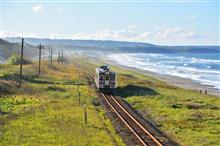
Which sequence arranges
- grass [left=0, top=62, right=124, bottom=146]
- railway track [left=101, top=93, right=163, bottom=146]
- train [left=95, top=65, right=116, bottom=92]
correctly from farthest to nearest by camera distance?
train [left=95, top=65, right=116, bottom=92] < railway track [left=101, top=93, right=163, bottom=146] < grass [left=0, top=62, right=124, bottom=146]

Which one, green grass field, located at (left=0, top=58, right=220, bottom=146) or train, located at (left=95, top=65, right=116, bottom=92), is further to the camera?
train, located at (left=95, top=65, right=116, bottom=92)

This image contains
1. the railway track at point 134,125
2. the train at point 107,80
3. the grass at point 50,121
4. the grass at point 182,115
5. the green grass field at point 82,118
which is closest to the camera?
the grass at point 50,121

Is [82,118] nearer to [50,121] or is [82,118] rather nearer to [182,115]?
[50,121]

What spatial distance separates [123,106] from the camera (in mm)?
40438

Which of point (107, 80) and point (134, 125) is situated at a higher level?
point (107, 80)

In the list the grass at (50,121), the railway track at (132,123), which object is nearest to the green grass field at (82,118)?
the grass at (50,121)

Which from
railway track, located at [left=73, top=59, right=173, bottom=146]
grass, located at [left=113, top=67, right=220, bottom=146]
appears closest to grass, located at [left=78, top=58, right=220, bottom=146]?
grass, located at [left=113, top=67, right=220, bottom=146]

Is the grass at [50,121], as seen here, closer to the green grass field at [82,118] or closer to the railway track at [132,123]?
the green grass field at [82,118]

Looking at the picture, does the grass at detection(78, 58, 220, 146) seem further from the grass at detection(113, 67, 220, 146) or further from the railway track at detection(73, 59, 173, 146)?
the railway track at detection(73, 59, 173, 146)

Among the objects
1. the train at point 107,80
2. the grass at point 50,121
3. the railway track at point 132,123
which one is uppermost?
the train at point 107,80

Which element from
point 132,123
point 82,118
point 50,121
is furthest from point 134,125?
point 50,121

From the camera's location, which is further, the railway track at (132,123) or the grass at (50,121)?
the railway track at (132,123)

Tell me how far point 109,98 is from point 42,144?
23.5 meters

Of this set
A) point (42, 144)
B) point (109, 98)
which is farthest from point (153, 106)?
point (42, 144)
